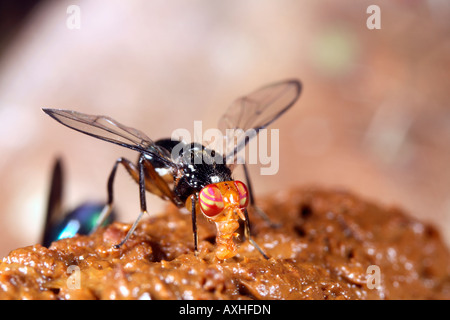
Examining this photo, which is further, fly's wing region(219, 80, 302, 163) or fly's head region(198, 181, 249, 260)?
fly's wing region(219, 80, 302, 163)

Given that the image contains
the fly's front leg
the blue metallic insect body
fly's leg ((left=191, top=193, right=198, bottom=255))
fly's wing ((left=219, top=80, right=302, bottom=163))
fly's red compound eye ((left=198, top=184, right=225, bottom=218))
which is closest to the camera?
fly's red compound eye ((left=198, top=184, right=225, bottom=218))

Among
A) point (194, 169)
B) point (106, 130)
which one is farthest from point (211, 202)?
point (106, 130)

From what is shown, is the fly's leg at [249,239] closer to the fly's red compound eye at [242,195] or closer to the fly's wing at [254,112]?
the fly's red compound eye at [242,195]

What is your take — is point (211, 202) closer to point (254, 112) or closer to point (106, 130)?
point (106, 130)

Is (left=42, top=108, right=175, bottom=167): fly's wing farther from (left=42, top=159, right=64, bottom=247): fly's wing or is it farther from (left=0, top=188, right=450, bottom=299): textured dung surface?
(left=42, top=159, right=64, bottom=247): fly's wing

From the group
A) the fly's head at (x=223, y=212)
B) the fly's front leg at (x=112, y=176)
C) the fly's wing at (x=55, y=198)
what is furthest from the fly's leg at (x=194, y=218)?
the fly's wing at (x=55, y=198)

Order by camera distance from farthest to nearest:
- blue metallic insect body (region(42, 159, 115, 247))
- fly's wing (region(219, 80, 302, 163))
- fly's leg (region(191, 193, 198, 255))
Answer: blue metallic insect body (region(42, 159, 115, 247)) < fly's wing (region(219, 80, 302, 163)) < fly's leg (region(191, 193, 198, 255))

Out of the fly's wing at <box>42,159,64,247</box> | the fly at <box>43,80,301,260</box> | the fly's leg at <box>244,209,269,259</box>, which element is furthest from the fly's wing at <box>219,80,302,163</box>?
the fly's wing at <box>42,159,64,247</box>
